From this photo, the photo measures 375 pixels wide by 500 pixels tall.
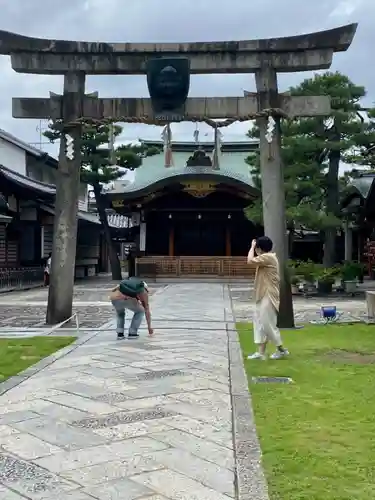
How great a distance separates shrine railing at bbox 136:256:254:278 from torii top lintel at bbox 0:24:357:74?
18747 millimetres

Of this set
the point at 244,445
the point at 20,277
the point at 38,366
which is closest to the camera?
the point at 244,445

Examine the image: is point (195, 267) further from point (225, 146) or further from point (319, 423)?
point (319, 423)

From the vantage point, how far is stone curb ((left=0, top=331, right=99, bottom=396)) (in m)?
6.82

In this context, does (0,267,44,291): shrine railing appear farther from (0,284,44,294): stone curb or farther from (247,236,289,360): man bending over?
(247,236,289,360): man bending over

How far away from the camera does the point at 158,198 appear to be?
3275 centimetres

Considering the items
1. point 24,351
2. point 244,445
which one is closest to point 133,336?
point 24,351

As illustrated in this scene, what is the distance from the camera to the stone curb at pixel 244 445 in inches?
152

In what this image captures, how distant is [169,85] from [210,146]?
2885 cm

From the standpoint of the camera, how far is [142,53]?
12648 mm

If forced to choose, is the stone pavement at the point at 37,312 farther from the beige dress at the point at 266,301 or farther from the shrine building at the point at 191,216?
the shrine building at the point at 191,216

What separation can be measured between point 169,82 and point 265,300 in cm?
566

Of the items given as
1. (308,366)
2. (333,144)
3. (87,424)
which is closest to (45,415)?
(87,424)

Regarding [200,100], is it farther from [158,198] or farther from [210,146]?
[210,146]

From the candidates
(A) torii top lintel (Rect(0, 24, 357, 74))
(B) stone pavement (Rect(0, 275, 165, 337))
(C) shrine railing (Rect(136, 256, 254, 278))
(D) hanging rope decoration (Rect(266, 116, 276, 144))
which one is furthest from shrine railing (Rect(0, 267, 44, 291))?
(D) hanging rope decoration (Rect(266, 116, 276, 144))
